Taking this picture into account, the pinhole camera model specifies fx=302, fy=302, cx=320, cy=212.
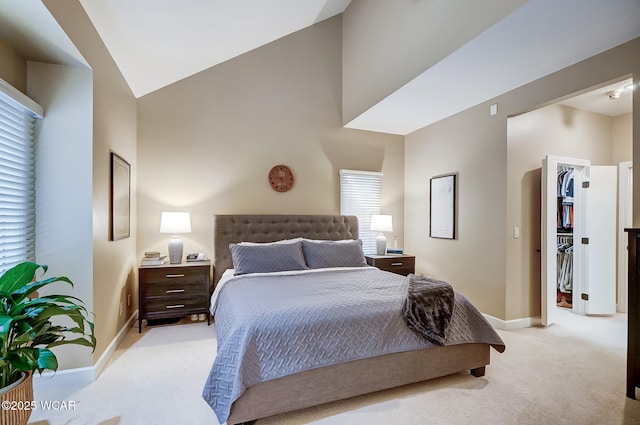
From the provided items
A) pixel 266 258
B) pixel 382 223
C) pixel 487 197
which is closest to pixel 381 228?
pixel 382 223

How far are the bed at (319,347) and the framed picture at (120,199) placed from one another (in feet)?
3.89

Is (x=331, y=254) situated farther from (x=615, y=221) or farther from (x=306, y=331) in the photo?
(x=615, y=221)

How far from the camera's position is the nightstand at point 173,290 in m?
3.30

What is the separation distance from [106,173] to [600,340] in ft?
16.9

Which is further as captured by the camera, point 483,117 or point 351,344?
point 483,117

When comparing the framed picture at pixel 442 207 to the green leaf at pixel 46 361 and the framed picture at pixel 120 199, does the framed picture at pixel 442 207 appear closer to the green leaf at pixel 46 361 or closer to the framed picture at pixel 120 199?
the framed picture at pixel 120 199

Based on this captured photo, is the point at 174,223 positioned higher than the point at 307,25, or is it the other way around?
the point at 307,25

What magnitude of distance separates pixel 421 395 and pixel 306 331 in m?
1.02

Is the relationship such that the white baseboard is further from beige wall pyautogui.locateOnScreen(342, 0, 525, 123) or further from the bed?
beige wall pyautogui.locateOnScreen(342, 0, 525, 123)

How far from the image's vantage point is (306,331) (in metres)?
1.91

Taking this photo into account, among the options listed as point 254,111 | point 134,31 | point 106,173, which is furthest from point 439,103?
point 106,173

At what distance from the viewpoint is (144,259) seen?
346 centimetres

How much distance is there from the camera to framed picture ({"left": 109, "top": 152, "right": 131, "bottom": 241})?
2.80 metres

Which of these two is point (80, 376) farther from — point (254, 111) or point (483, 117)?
point (483, 117)
